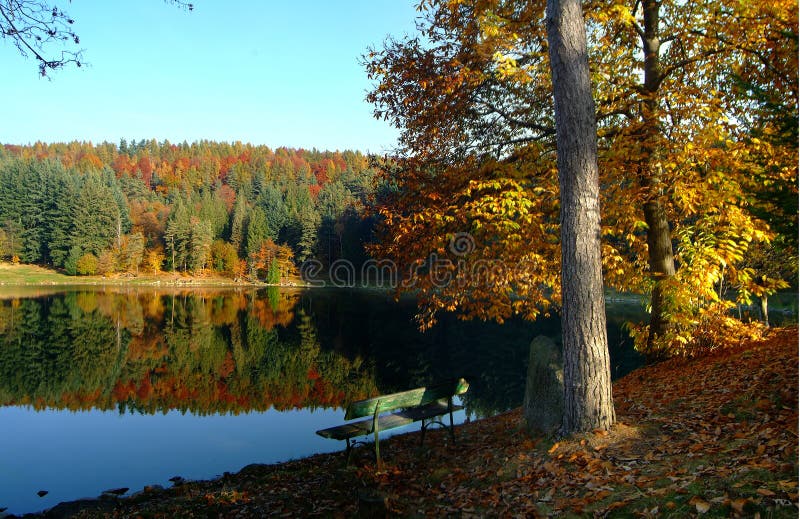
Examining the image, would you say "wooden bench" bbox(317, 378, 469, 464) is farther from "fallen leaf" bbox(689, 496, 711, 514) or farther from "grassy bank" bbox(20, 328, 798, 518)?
"fallen leaf" bbox(689, 496, 711, 514)

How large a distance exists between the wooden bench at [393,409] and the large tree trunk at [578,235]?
7.78 feet

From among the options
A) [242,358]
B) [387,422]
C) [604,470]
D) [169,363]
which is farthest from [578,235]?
[169,363]

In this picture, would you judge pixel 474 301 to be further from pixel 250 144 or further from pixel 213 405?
pixel 250 144

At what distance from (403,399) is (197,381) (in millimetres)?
13945

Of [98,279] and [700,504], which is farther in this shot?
[98,279]

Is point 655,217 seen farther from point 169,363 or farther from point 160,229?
point 160,229

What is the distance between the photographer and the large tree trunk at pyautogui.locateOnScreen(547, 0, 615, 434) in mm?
5734

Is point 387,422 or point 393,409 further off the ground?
point 393,409

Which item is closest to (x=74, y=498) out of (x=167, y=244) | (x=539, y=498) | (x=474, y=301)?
(x=474, y=301)

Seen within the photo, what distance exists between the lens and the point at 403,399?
7.39m

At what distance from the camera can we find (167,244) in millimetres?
79000

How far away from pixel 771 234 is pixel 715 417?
3.87m

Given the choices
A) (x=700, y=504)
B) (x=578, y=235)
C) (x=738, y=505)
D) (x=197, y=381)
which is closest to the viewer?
(x=738, y=505)

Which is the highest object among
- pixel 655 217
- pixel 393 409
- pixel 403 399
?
pixel 655 217
